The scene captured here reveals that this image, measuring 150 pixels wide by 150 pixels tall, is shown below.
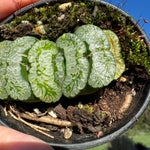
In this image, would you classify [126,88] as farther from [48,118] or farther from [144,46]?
[48,118]

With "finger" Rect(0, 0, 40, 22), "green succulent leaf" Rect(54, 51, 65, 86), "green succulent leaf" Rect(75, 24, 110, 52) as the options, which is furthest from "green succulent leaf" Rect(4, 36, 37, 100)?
"finger" Rect(0, 0, 40, 22)

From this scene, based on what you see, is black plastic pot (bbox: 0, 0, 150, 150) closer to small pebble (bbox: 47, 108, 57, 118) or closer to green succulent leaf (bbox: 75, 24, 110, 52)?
small pebble (bbox: 47, 108, 57, 118)

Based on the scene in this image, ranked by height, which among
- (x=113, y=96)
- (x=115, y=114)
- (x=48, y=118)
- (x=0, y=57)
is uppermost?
(x=0, y=57)

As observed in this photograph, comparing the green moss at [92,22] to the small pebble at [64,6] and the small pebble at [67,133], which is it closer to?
the small pebble at [64,6]

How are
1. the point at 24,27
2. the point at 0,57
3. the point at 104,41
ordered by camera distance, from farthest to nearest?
1. the point at 24,27
2. the point at 0,57
3. the point at 104,41

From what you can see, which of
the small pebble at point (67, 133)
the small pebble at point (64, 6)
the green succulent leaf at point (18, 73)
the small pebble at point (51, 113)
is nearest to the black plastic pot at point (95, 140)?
the small pebble at point (67, 133)

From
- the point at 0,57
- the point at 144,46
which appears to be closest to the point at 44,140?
the point at 0,57
